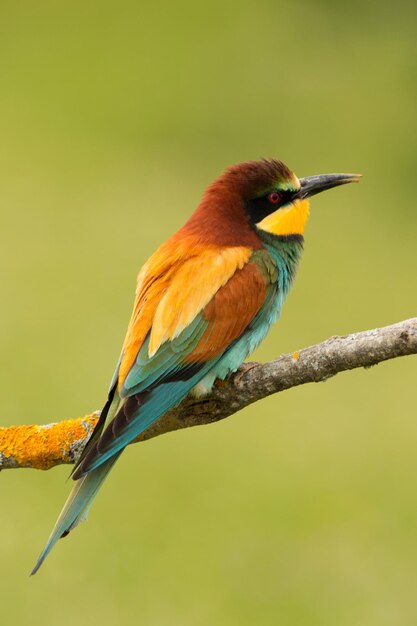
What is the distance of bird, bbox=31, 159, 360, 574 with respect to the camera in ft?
7.99

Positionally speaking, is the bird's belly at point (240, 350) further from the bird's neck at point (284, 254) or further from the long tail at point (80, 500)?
the long tail at point (80, 500)

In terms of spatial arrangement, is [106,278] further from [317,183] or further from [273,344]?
[317,183]

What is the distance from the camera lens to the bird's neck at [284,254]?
2.77 meters

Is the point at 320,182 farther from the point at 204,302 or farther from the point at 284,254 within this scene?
the point at 204,302

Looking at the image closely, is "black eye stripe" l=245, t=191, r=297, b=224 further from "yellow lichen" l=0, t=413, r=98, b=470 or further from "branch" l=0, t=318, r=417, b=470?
"yellow lichen" l=0, t=413, r=98, b=470

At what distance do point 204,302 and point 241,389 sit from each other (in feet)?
0.85

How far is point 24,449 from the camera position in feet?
8.04

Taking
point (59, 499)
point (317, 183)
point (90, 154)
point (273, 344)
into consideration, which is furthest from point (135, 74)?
point (317, 183)

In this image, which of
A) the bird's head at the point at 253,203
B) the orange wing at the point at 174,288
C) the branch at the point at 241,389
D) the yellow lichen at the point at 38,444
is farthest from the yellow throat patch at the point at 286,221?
the yellow lichen at the point at 38,444

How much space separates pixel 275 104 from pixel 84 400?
3058mm

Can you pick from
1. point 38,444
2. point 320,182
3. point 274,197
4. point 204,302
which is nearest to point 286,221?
point 274,197

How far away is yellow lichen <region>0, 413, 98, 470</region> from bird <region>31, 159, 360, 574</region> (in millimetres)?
65

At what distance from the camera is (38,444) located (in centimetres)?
245

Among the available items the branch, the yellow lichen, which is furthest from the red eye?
the yellow lichen
